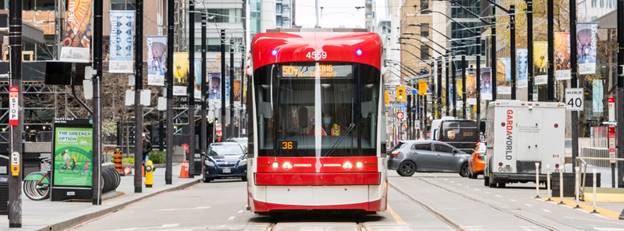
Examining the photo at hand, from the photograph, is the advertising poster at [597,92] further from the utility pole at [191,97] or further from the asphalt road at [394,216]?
the asphalt road at [394,216]

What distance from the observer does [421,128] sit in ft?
337

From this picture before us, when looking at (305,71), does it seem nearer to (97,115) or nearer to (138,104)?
(97,115)

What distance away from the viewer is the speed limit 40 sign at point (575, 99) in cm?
3671

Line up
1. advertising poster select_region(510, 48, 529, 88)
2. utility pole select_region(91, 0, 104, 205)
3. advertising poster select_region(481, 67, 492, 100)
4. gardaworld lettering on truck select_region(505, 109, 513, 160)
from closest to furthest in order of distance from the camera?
utility pole select_region(91, 0, 104, 205)
gardaworld lettering on truck select_region(505, 109, 513, 160)
advertising poster select_region(510, 48, 529, 88)
advertising poster select_region(481, 67, 492, 100)

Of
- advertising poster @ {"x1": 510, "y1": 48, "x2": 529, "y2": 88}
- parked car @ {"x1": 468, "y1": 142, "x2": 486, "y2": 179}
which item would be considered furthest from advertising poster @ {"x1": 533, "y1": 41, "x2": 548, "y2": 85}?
parked car @ {"x1": 468, "y1": 142, "x2": 486, "y2": 179}

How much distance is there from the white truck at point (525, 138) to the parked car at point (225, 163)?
11.0 meters

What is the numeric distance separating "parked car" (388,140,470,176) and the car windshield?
7927mm

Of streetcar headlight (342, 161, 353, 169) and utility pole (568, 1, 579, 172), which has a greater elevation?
utility pole (568, 1, 579, 172)

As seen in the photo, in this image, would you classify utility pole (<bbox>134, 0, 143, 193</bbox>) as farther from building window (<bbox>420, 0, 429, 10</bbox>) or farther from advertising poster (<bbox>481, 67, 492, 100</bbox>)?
building window (<bbox>420, 0, 429, 10</bbox>)

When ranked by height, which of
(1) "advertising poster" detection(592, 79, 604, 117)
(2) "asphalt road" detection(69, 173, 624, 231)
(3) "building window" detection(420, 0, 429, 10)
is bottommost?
(2) "asphalt road" detection(69, 173, 624, 231)

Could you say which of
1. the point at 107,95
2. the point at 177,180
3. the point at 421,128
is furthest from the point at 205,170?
the point at 421,128

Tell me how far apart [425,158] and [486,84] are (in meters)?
11.3

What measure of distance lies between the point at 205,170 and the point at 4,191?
23118 millimetres

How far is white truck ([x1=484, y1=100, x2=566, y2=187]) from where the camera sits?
38.9 metres
